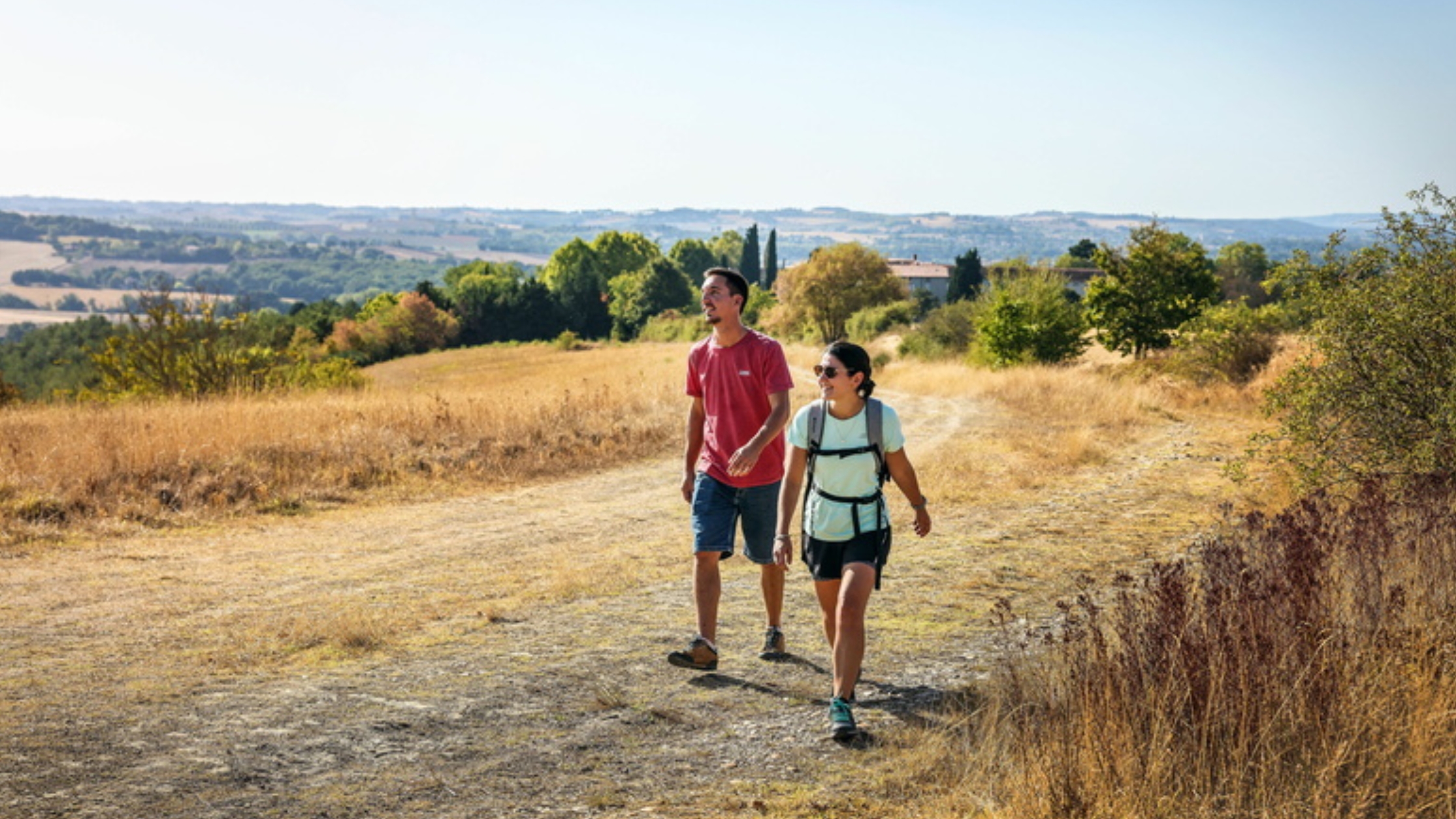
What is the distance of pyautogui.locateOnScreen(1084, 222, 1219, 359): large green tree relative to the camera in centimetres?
3800

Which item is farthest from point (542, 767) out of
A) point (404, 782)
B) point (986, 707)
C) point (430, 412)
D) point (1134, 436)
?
point (1134, 436)

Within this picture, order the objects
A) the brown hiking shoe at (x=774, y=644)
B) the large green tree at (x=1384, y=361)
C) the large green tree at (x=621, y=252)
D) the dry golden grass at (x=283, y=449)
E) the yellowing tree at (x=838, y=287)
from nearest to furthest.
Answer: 1. the brown hiking shoe at (x=774, y=644)
2. the large green tree at (x=1384, y=361)
3. the dry golden grass at (x=283, y=449)
4. the yellowing tree at (x=838, y=287)
5. the large green tree at (x=621, y=252)

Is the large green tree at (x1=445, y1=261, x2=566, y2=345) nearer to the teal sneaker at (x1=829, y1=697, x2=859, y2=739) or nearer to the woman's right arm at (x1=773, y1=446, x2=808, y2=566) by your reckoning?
the woman's right arm at (x1=773, y1=446, x2=808, y2=566)

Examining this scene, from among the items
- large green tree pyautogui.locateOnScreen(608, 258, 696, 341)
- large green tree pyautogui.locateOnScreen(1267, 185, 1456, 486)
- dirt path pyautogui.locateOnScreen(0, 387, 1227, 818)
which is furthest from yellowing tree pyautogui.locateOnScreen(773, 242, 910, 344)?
large green tree pyautogui.locateOnScreen(1267, 185, 1456, 486)

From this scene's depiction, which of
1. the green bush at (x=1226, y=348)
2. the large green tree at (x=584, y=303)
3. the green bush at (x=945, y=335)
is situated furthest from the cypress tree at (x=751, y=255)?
the green bush at (x=1226, y=348)

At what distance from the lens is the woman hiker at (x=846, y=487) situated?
5.39 metres

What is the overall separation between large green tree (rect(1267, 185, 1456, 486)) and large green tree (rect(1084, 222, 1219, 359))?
93.4 ft

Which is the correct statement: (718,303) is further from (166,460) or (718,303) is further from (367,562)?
(166,460)

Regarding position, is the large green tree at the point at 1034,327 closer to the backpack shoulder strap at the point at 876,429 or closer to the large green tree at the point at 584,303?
the backpack shoulder strap at the point at 876,429

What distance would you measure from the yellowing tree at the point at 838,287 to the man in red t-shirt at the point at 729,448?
63.3 metres

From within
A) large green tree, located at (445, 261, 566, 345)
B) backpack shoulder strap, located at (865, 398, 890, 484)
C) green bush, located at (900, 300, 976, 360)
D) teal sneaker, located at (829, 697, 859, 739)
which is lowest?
large green tree, located at (445, 261, 566, 345)

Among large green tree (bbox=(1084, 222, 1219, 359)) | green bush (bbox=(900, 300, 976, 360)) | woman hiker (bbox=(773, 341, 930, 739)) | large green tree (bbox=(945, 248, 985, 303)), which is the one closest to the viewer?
woman hiker (bbox=(773, 341, 930, 739))

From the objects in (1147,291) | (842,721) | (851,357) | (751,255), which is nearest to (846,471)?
(851,357)

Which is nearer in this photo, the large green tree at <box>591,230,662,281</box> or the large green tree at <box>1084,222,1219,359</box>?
the large green tree at <box>1084,222,1219,359</box>
